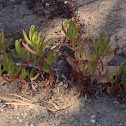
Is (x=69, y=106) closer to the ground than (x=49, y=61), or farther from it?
closer to the ground

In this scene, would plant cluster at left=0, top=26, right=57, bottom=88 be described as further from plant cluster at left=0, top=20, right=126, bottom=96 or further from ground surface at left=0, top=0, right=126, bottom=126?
ground surface at left=0, top=0, right=126, bottom=126

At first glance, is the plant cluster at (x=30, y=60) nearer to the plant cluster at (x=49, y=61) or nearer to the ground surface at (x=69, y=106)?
the plant cluster at (x=49, y=61)

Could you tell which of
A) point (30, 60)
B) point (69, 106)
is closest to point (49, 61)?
point (30, 60)

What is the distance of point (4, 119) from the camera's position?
2.82m

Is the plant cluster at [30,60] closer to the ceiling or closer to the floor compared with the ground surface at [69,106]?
closer to the ceiling

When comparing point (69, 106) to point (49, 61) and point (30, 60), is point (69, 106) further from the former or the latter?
point (30, 60)

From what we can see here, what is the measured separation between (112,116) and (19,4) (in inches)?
99.9

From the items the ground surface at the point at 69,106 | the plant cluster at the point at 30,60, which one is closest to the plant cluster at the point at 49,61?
the plant cluster at the point at 30,60

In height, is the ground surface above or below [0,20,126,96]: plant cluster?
below

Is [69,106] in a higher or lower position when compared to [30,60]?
lower

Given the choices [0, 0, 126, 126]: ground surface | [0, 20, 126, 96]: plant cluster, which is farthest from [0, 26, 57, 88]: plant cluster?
[0, 0, 126, 126]: ground surface

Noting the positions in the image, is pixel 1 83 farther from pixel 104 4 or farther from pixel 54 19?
pixel 104 4

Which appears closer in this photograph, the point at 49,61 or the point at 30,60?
the point at 49,61

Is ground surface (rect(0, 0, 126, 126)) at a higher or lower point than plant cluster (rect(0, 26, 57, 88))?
lower
